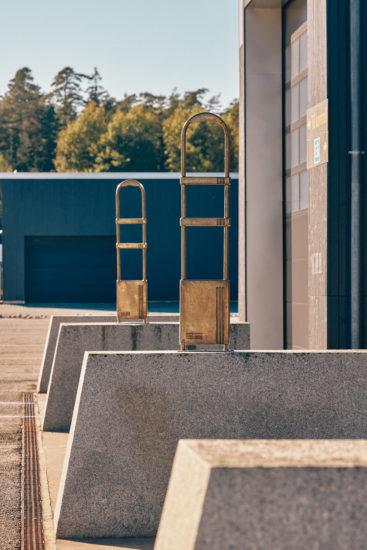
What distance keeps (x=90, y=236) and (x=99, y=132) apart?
59.7 m

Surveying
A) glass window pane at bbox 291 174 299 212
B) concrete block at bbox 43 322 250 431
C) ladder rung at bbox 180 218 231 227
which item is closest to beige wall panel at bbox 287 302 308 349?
glass window pane at bbox 291 174 299 212

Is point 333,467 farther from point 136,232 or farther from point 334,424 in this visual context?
point 136,232

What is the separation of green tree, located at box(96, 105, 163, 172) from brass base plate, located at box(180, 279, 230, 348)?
81.2 m

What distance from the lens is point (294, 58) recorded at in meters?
13.1

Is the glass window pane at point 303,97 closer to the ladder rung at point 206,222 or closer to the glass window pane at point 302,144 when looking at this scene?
the glass window pane at point 302,144

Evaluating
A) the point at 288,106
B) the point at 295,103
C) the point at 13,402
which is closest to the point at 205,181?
the point at 13,402

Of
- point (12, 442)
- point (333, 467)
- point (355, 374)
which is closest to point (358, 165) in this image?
point (355, 374)

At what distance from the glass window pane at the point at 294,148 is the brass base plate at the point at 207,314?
24.5 ft

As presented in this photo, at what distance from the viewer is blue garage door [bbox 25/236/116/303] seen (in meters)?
41.6

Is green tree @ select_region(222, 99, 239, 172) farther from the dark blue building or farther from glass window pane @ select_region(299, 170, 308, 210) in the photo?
glass window pane @ select_region(299, 170, 308, 210)

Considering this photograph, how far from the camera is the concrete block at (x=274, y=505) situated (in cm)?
267

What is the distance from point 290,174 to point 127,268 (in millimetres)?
26787

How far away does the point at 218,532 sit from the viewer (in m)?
2.65

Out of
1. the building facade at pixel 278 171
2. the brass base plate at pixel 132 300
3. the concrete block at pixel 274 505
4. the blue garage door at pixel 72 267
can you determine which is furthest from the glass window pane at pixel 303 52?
the blue garage door at pixel 72 267
